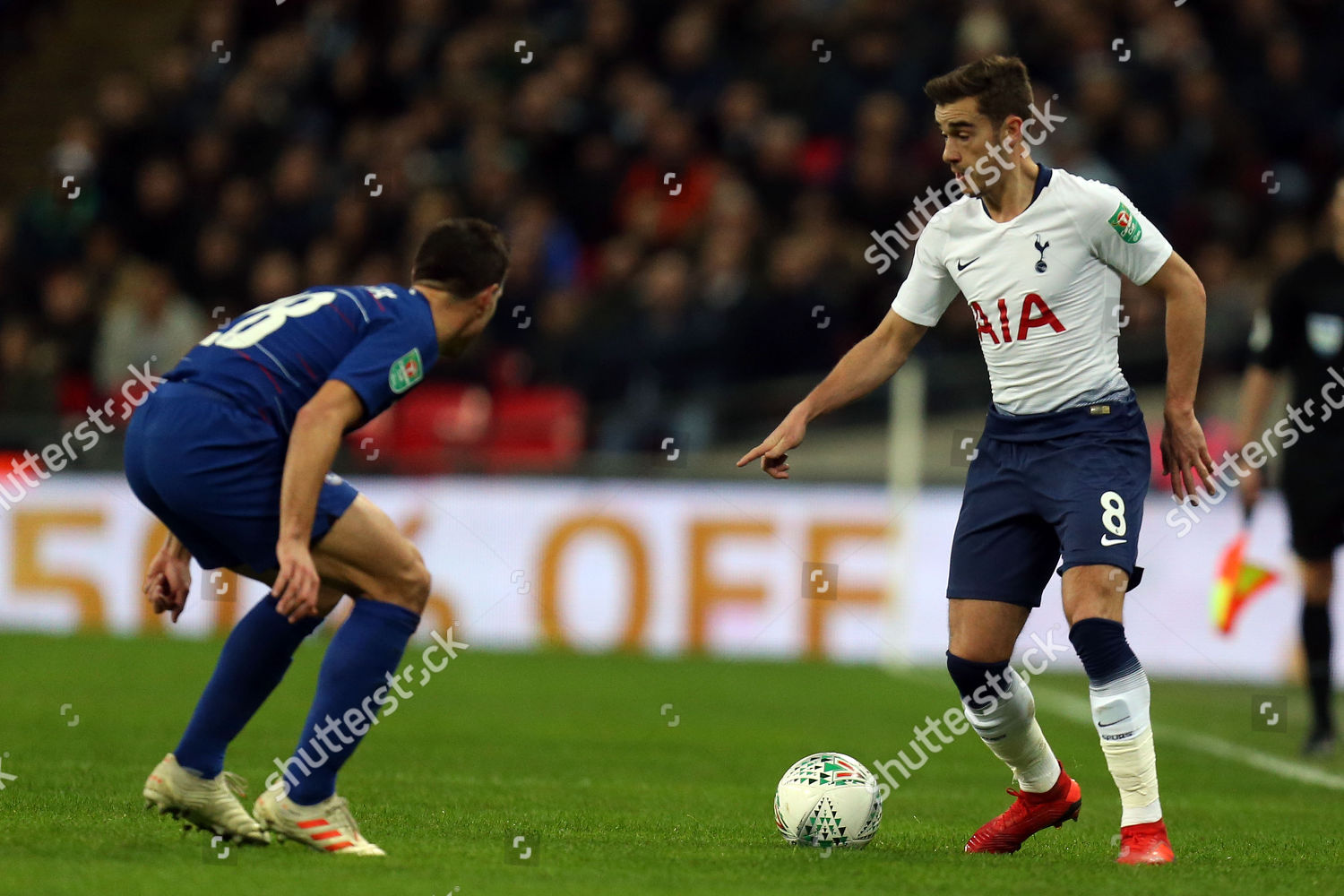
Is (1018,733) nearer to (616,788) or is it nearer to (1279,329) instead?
(616,788)

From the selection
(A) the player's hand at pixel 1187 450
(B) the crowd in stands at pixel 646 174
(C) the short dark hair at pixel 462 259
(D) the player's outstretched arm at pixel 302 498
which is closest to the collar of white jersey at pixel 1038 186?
(A) the player's hand at pixel 1187 450

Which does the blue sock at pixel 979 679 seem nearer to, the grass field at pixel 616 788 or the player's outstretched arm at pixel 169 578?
the grass field at pixel 616 788

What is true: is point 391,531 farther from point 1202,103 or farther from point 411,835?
point 1202,103

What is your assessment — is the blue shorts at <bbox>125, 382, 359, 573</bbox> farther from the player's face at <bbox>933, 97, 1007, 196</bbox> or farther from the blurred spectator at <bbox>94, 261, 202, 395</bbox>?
the blurred spectator at <bbox>94, 261, 202, 395</bbox>

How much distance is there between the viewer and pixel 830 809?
17.9 feet

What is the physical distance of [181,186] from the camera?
636 inches

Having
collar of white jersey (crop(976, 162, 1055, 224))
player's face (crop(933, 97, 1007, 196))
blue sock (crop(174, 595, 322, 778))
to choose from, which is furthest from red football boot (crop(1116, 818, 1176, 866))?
blue sock (crop(174, 595, 322, 778))

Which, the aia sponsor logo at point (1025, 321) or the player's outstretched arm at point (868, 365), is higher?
the aia sponsor logo at point (1025, 321)

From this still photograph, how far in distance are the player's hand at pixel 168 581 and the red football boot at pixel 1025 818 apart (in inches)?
94.6

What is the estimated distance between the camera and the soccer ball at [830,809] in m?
5.47

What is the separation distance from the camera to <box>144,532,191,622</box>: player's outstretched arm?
5219mm

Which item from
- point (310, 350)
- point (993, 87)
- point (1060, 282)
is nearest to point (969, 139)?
point (993, 87)

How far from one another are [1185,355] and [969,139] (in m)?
0.87

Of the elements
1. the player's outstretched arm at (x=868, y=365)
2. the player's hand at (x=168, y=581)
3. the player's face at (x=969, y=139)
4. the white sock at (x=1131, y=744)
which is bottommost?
the white sock at (x=1131, y=744)
